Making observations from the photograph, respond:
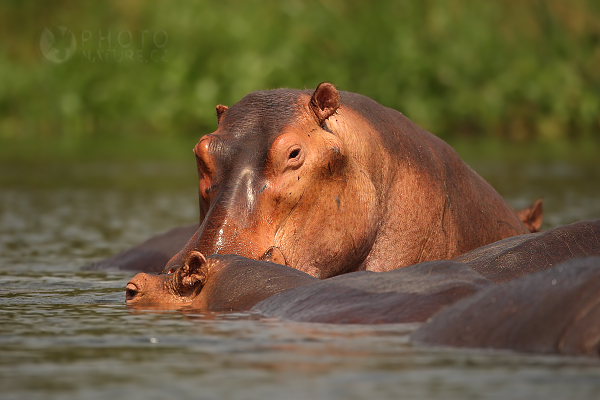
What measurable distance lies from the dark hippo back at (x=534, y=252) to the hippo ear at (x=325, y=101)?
3.60 feet

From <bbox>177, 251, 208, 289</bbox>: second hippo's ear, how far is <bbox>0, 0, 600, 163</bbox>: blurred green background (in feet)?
64.5

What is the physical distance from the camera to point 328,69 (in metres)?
28.8

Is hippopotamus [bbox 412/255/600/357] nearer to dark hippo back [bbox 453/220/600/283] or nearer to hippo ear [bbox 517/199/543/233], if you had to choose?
dark hippo back [bbox 453/220/600/283]

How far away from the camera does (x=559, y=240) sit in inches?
271

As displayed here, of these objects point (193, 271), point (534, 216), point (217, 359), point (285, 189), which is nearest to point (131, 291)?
point (193, 271)

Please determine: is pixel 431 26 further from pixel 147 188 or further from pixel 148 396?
pixel 148 396

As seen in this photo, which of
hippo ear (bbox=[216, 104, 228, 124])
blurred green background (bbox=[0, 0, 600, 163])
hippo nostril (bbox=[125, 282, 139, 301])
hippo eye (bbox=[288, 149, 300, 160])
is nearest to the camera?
hippo nostril (bbox=[125, 282, 139, 301])

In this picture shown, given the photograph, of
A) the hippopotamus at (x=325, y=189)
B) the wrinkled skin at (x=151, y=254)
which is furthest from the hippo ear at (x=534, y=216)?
the wrinkled skin at (x=151, y=254)

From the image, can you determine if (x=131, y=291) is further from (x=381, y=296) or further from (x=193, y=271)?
(x=381, y=296)

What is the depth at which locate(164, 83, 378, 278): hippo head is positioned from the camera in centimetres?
677

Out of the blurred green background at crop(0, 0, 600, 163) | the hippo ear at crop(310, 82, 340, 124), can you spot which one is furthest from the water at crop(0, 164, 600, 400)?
the blurred green background at crop(0, 0, 600, 163)

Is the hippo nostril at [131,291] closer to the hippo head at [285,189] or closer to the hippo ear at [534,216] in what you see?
the hippo head at [285,189]

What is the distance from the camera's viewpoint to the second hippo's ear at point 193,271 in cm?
629

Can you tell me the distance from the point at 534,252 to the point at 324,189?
47.6 inches
